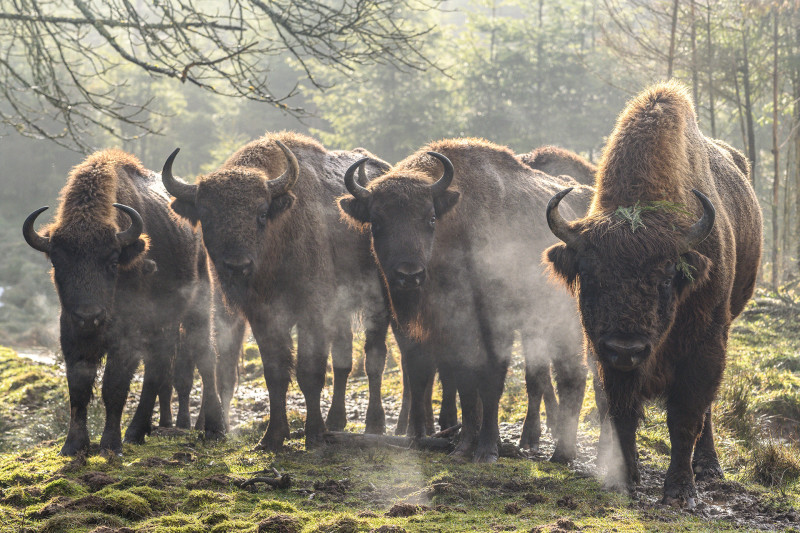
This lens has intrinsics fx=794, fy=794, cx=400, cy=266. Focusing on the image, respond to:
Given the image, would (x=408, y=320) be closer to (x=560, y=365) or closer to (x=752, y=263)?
(x=560, y=365)

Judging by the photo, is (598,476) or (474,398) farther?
(474,398)

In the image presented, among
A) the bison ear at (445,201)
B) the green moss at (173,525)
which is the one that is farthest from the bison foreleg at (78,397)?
the bison ear at (445,201)

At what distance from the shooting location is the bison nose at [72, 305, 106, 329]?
6625mm

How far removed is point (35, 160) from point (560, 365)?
34623 mm

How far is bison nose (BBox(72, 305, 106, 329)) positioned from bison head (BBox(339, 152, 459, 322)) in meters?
2.38

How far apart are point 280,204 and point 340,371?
8.25 feet

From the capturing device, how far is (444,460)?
7074 millimetres

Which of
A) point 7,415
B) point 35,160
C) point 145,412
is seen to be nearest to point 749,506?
point 145,412

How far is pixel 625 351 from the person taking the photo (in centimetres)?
512

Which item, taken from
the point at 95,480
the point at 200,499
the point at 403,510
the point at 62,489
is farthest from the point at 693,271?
the point at 62,489

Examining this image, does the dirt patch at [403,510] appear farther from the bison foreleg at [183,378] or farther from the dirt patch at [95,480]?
the bison foreleg at [183,378]

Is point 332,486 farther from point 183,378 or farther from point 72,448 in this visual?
point 183,378

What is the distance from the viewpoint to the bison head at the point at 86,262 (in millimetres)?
6676

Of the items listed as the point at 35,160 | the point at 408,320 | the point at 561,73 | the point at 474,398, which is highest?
the point at 561,73
